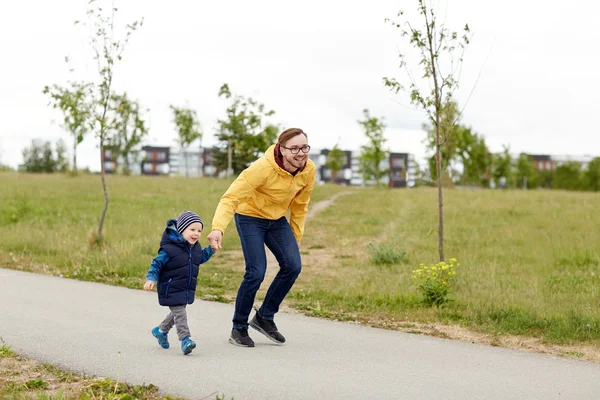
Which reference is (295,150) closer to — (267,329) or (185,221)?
(185,221)

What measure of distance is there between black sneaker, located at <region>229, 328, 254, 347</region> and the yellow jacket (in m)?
1.02

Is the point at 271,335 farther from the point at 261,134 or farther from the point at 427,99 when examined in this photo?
the point at 261,134

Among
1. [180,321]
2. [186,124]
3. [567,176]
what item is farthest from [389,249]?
[567,176]

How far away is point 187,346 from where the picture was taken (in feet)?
19.2

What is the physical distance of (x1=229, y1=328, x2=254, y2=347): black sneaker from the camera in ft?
20.8

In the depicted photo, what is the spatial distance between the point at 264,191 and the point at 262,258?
1.88 feet

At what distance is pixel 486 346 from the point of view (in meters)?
6.69

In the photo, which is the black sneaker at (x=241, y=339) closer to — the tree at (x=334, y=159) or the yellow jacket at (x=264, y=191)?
the yellow jacket at (x=264, y=191)

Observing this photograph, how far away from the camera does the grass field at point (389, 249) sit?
27.2ft

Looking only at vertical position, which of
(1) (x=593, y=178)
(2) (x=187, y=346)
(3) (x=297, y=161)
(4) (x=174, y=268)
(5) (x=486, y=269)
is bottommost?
(5) (x=486, y=269)

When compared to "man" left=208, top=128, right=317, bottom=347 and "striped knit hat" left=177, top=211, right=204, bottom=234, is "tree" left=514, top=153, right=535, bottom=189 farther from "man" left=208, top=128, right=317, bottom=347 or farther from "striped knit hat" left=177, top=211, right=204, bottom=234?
"striped knit hat" left=177, top=211, right=204, bottom=234

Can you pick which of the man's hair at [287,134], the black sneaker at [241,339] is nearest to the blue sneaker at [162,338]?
the black sneaker at [241,339]

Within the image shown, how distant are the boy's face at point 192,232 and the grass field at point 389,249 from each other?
2838mm

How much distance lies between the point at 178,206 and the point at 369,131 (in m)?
31.9
